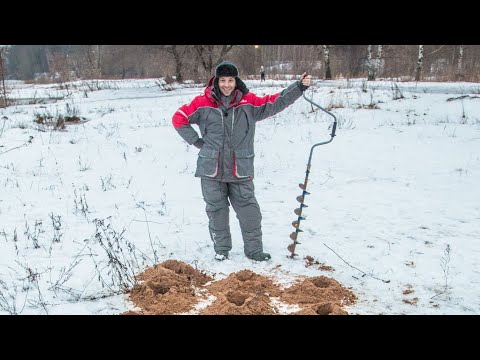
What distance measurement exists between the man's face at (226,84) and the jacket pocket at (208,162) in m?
0.63

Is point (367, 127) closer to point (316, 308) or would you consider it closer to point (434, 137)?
point (434, 137)

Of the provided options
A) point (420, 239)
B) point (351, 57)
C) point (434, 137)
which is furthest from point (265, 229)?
point (351, 57)

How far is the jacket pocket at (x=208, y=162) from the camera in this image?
4.36 m

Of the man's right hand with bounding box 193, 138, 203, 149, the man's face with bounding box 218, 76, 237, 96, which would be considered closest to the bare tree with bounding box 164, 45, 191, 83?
the man's right hand with bounding box 193, 138, 203, 149

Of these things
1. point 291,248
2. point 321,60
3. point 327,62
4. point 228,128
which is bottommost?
point 291,248

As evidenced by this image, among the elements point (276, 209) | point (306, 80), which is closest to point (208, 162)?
point (306, 80)

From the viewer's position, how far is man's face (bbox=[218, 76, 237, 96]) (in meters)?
4.21

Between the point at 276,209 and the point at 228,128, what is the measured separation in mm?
2435

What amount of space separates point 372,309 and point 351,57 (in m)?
33.1

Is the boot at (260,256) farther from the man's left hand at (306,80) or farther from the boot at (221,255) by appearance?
the man's left hand at (306,80)

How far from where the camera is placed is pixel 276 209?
6441 millimetres

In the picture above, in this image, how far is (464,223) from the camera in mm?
5633

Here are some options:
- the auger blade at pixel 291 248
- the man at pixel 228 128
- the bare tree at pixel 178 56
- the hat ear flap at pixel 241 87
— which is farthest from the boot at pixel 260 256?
the bare tree at pixel 178 56

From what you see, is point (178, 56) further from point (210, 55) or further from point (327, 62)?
point (327, 62)
